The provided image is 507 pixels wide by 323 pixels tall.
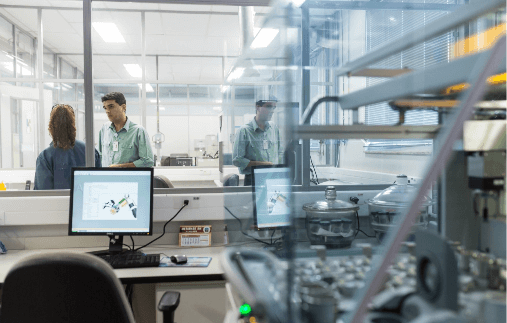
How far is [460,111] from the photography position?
0.43 m

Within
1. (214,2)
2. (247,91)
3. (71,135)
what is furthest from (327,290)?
(71,135)

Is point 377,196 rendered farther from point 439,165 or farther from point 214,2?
point 214,2

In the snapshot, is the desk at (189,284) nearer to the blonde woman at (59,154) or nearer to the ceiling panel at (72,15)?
the blonde woman at (59,154)

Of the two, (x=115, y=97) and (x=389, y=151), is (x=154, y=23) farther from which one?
(x=389, y=151)

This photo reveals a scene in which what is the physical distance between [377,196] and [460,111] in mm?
681

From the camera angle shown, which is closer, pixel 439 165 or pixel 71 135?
pixel 439 165

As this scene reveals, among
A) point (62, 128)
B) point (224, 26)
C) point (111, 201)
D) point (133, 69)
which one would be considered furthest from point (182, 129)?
point (111, 201)

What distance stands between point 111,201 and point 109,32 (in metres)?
4.69

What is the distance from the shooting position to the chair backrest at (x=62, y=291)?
41.1 inches

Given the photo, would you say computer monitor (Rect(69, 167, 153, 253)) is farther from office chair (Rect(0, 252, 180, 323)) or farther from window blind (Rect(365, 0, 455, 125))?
window blind (Rect(365, 0, 455, 125))

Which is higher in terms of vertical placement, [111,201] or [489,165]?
[489,165]

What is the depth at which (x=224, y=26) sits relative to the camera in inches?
221

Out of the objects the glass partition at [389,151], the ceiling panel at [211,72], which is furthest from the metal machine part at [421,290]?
the ceiling panel at [211,72]

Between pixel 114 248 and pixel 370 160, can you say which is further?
pixel 114 248
